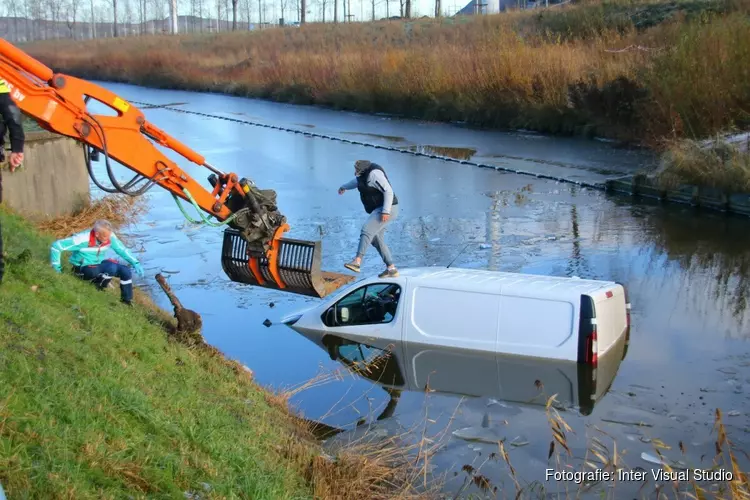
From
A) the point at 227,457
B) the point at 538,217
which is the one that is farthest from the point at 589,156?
the point at 227,457

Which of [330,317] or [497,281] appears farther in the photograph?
[330,317]

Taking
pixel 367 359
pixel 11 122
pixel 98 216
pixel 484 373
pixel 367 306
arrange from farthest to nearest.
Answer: pixel 98 216
pixel 367 306
pixel 367 359
pixel 484 373
pixel 11 122

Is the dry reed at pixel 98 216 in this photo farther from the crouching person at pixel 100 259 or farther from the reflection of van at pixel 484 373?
the reflection of van at pixel 484 373

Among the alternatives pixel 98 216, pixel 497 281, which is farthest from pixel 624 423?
pixel 98 216

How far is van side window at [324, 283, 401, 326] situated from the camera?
1192cm

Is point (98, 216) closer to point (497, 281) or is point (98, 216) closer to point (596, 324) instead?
point (497, 281)

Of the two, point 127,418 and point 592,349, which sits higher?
point 127,418

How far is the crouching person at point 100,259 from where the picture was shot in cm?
1112

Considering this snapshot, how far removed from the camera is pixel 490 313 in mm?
11023

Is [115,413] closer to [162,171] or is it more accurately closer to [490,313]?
[162,171]

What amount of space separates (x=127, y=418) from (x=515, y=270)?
31.2 ft

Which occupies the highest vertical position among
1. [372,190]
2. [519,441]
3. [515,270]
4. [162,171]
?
[162,171]

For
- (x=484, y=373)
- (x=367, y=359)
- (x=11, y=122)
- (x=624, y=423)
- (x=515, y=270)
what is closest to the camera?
(x=11, y=122)

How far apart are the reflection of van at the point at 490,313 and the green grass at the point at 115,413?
261 centimetres
